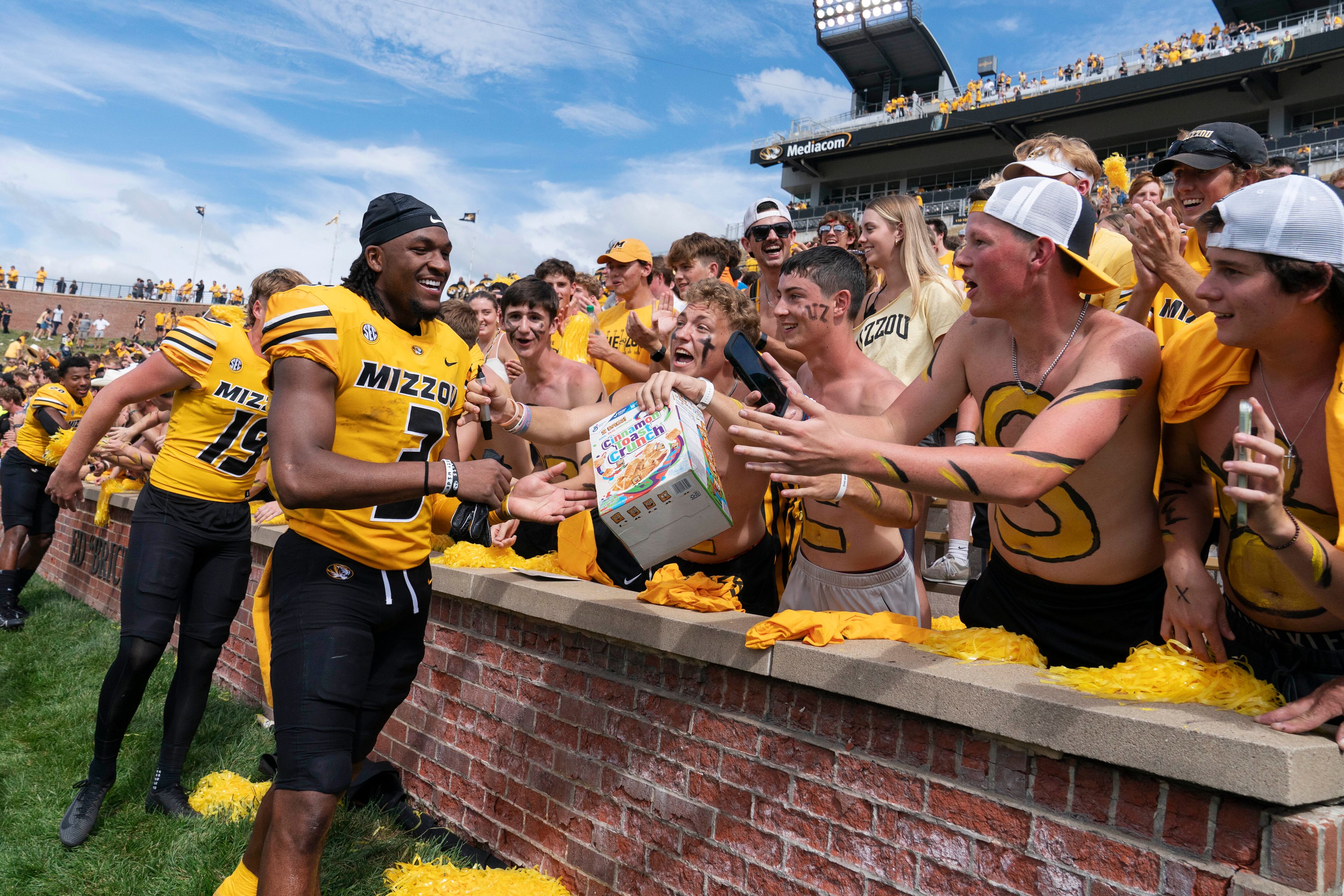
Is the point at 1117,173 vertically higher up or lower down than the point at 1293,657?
higher up

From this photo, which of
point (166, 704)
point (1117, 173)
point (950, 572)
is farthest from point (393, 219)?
point (1117, 173)

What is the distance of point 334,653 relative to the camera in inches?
114

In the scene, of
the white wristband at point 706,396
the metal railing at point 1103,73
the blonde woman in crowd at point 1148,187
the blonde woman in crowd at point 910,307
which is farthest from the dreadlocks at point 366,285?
→ the metal railing at point 1103,73

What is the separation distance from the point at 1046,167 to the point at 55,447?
Answer: 32.4 ft

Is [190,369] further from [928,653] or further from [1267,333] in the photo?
[1267,333]

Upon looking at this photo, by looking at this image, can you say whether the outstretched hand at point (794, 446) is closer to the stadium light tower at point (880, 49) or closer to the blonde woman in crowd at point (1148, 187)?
the blonde woman in crowd at point (1148, 187)

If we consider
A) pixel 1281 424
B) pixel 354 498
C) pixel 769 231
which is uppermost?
pixel 769 231

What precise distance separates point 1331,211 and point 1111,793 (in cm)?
152

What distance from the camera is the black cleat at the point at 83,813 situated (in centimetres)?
423

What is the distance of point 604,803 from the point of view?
11.8 ft

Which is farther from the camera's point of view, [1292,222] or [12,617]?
[12,617]

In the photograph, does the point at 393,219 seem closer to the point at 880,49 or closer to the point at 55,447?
the point at 55,447

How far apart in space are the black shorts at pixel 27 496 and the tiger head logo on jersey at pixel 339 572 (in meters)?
8.39

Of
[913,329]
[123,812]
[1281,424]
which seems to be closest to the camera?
[1281,424]
